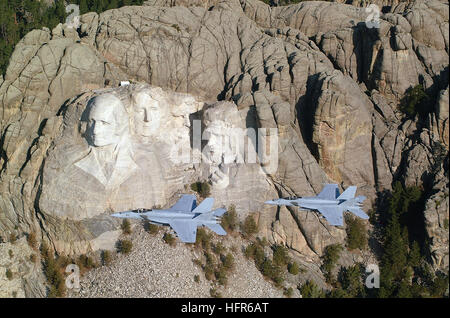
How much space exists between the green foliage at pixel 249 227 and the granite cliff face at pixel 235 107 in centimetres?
100

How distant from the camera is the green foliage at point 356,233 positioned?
63575 millimetres

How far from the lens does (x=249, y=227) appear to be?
62875 mm

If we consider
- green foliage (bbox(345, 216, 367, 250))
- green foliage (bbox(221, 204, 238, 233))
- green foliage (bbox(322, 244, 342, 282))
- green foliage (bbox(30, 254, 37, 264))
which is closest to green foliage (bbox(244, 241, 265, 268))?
green foliage (bbox(221, 204, 238, 233))

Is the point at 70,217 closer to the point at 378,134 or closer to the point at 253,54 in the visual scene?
the point at 253,54

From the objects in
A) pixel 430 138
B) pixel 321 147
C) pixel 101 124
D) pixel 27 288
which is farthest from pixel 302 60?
pixel 27 288

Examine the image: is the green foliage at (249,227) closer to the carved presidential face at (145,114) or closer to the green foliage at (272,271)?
the green foliage at (272,271)

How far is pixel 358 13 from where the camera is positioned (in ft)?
248

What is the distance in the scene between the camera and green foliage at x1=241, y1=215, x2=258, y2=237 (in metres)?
62.9

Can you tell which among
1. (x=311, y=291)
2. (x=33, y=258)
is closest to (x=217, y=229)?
(x=311, y=291)

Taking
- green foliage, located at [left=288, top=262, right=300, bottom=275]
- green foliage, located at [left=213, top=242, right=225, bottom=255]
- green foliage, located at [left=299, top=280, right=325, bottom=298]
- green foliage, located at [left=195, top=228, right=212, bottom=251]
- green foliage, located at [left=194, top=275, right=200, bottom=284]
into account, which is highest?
green foliage, located at [left=195, top=228, right=212, bottom=251]

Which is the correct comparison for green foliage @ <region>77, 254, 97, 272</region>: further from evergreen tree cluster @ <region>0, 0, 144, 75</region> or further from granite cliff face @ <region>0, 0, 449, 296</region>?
evergreen tree cluster @ <region>0, 0, 144, 75</region>

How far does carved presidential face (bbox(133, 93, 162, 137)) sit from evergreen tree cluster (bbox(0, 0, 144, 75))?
65.5 ft

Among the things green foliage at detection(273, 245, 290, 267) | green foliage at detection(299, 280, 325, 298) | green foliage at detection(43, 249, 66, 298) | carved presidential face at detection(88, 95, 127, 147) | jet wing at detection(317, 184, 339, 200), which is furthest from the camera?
green foliage at detection(273, 245, 290, 267)

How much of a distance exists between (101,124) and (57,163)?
5763 millimetres
